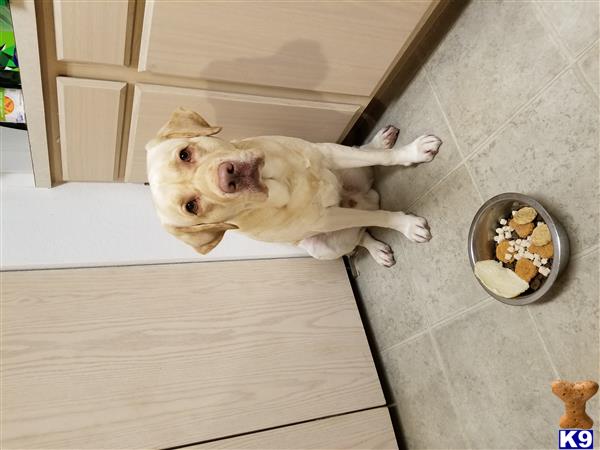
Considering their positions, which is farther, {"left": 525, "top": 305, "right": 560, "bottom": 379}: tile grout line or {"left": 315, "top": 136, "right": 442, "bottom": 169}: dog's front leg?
{"left": 315, "top": 136, "right": 442, "bottom": 169}: dog's front leg

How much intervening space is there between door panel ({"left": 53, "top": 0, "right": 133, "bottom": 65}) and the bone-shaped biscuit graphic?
163 centimetres

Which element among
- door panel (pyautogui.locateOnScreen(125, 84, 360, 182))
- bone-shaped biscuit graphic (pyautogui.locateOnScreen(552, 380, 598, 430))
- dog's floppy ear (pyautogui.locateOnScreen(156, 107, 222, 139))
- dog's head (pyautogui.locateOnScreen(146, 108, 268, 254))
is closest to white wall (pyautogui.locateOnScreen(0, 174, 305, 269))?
door panel (pyautogui.locateOnScreen(125, 84, 360, 182))

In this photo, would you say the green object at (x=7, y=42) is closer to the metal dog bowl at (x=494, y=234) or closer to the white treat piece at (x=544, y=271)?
the metal dog bowl at (x=494, y=234)

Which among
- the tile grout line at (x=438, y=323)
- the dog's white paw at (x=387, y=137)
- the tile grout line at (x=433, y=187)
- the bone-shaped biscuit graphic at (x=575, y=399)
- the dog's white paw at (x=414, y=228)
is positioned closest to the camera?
the bone-shaped biscuit graphic at (x=575, y=399)

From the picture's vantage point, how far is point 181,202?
1431 millimetres

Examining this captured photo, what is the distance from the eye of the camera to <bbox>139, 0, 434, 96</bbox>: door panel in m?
1.44

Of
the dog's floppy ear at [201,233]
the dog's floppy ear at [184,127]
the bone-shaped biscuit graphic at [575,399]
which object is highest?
the dog's floppy ear at [184,127]

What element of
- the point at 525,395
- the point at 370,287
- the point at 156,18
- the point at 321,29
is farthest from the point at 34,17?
the point at 525,395

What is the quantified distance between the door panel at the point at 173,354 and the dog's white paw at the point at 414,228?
50cm

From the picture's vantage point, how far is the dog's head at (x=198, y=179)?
1.37m

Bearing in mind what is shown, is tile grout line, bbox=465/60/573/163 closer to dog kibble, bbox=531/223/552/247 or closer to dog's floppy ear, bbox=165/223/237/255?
dog kibble, bbox=531/223/552/247

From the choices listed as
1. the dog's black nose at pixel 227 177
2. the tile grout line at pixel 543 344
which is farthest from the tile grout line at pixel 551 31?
the dog's black nose at pixel 227 177

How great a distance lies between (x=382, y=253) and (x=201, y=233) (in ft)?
3.03

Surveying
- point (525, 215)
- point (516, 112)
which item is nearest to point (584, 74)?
point (516, 112)
